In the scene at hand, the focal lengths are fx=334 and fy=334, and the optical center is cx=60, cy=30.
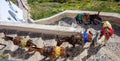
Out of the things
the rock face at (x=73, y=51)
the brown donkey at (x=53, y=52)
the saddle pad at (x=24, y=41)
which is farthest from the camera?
the saddle pad at (x=24, y=41)

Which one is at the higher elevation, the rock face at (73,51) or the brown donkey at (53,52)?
the brown donkey at (53,52)

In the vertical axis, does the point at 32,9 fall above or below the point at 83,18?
below

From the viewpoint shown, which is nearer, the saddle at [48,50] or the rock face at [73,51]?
the saddle at [48,50]

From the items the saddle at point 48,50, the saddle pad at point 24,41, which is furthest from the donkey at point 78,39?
the saddle pad at point 24,41

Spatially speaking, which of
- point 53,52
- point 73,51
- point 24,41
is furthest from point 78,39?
point 24,41

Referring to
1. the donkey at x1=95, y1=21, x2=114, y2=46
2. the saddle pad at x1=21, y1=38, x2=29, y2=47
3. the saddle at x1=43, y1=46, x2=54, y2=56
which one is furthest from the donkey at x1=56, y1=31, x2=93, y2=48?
the saddle pad at x1=21, y1=38, x2=29, y2=47

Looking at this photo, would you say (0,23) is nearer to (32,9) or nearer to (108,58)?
(108,58)

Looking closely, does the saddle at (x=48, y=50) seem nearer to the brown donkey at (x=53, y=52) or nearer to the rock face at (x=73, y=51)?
the brown donkey at (x=53, y=52)

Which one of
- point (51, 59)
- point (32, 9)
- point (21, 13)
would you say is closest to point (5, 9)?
point (21, 13)

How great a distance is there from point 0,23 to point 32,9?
7.18 m

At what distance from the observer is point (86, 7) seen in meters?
20.6

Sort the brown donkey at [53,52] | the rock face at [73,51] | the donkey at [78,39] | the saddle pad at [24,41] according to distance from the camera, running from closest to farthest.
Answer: the brown donkey at [53,52], the donkey at [78,39], the rock face at [73,51], the saddle pad at [24,41]

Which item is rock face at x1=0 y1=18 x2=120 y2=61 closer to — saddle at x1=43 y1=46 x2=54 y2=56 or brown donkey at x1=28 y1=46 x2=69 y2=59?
brown donkey at x1=28 y1=46 x2=69 y2=59

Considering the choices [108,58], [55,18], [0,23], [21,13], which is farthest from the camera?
[21,13]
